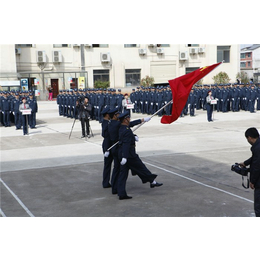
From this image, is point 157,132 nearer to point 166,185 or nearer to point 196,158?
point 196,158

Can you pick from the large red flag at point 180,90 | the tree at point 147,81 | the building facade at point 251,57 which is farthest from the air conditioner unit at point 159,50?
the large red flag at point 180,90

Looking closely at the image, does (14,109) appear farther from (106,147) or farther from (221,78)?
(221,78)

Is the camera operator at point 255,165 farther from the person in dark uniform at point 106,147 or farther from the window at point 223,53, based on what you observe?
the window at point 223,53

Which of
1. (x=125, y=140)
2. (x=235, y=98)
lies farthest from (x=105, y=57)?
(x=125, y=140)

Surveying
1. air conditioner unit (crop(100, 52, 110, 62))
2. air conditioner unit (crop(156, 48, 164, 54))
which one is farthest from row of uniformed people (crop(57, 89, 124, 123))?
air conditioner unit (crop(156, 48, 164, 54))

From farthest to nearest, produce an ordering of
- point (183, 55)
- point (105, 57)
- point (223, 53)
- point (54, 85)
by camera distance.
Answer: point (223, 53)
point (183, 55)
point (105, 57)
point (54, 85)

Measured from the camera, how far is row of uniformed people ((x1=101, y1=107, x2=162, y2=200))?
779cm

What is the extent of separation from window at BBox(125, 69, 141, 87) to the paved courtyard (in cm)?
2828

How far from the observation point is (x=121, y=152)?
26.1 ft

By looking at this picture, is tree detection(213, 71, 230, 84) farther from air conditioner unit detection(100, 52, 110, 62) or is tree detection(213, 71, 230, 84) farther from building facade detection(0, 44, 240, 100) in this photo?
air conditioner unit detection(100, 52, 110, 62)

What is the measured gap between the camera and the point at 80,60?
4334 centimetres

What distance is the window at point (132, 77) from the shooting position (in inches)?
1767

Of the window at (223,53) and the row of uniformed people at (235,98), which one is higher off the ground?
the window at (223,53)

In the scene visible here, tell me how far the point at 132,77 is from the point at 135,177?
3583 cm
